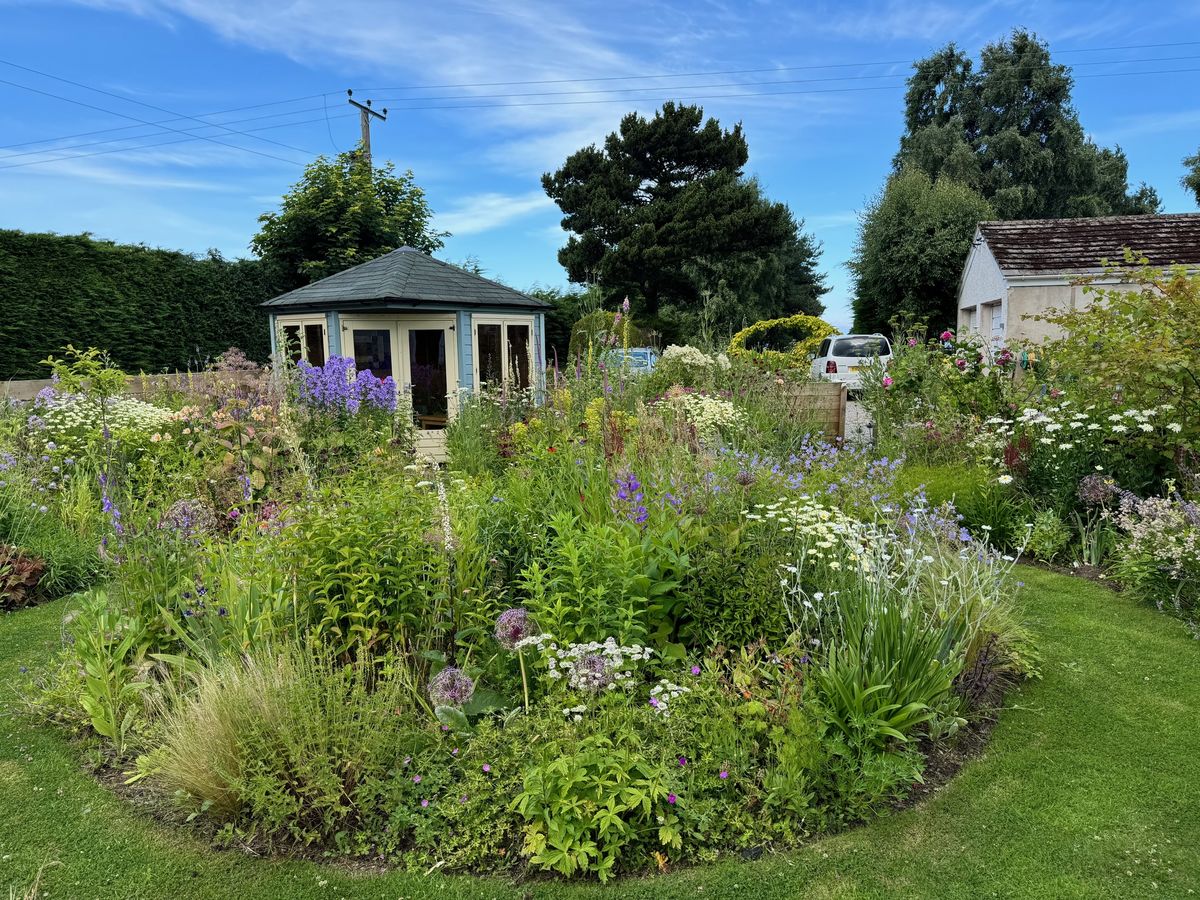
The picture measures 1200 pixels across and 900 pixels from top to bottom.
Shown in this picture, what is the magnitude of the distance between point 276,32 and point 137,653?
7470mm

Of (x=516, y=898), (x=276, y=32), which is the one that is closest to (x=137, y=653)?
(x=516, y=898)

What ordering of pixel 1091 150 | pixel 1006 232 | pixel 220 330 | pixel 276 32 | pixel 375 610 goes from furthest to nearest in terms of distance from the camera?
pixel 1091 150 < pixel 1006 232 < pixel 220 330 < pixel 276 32 < pixel 375 610

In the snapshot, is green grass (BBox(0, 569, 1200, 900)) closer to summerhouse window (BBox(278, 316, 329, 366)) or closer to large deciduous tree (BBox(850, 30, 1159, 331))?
summerhouse window (BBox(278, 316, 329, 366))

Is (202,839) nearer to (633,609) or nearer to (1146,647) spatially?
(633,609)

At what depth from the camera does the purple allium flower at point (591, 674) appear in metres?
2.60

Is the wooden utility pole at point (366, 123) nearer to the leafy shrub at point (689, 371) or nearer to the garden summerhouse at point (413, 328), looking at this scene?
the garden summerhouse at point (413, 328)

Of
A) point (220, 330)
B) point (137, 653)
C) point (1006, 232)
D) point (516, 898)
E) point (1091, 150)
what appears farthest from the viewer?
point (1091, 150)

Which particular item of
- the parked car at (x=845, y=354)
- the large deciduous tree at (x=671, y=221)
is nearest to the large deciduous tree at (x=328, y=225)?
the large deciduous tree at (x=671, y=221)

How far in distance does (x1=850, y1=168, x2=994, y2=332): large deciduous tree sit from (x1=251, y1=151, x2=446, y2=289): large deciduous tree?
14469 mm

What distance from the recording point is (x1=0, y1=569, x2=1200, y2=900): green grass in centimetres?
227

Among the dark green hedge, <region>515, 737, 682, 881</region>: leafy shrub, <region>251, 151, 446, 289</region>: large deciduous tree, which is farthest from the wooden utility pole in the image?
<region>515, 737, 682, 881</region>: leafy shrub

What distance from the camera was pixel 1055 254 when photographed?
14.9 meters

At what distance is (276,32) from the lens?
820cm

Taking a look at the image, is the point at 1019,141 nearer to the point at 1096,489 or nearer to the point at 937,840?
the point at 1096,489
